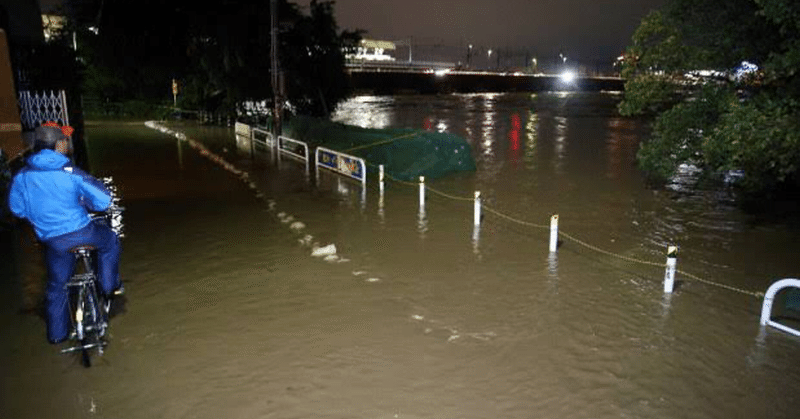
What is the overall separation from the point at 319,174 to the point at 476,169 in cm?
565

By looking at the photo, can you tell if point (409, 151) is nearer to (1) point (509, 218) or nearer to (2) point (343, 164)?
(2) point (343, 164)

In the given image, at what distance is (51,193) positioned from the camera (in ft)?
17.0

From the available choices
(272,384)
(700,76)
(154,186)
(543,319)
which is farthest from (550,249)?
(154,186)

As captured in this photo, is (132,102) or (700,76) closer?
(700,76)

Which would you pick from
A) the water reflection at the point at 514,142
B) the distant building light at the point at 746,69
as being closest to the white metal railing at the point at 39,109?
the water reflection at the point at 514,142

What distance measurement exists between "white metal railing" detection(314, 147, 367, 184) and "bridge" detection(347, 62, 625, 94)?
8798 centimetres

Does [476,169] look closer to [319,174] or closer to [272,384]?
[319,174]

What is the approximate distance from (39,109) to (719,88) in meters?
18.1

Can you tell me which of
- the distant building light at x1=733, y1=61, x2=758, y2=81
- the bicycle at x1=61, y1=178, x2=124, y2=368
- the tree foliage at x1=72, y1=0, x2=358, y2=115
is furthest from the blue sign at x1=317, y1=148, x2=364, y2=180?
the tree foliage at x1=72, y1=0, x2=358, y2=115

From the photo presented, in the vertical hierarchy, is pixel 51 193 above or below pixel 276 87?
below

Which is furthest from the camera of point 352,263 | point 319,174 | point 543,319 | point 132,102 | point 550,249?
point 132,102

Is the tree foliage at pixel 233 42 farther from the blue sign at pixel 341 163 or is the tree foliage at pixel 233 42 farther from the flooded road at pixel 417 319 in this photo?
the flooded road at pixel 417 319

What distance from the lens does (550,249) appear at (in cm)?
962

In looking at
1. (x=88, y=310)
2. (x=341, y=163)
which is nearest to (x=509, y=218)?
(x=341, y=163)
